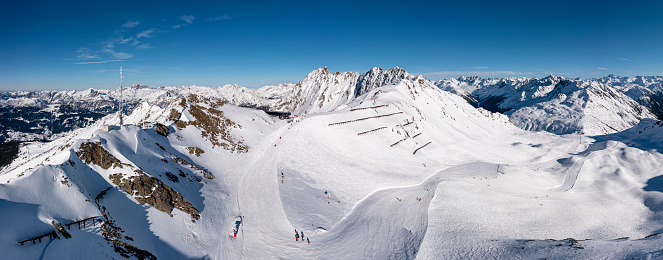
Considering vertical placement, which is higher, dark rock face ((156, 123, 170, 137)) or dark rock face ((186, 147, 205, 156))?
dark rock face ((156, 123, 170, 137))

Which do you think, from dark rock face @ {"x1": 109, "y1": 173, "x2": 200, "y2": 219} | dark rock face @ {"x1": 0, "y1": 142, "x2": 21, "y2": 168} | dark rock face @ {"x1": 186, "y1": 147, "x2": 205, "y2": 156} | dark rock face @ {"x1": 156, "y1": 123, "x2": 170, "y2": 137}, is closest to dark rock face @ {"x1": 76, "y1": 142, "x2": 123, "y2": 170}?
dark rock face @ {"x1": 109, "y1": 173, "x2": 200, "y2": 219}

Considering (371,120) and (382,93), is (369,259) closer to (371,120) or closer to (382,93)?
(371,120)

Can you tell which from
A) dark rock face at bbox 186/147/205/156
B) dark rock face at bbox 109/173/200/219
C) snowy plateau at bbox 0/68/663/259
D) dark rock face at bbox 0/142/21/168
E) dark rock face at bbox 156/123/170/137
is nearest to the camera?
snowy plateau at bbox 0/68/663/259

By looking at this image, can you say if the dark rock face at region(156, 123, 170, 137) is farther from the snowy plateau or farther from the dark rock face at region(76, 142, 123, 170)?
the dark rock face at region(76, 142, 123, 170)

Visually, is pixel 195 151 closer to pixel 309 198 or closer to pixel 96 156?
pixel 96 156

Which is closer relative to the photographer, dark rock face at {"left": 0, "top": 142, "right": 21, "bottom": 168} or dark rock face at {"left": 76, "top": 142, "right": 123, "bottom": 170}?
A: dark rock face at {"left": 76, "top": 142, "right": 123, "bottom": 170}

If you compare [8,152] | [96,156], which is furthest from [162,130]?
[8,152]

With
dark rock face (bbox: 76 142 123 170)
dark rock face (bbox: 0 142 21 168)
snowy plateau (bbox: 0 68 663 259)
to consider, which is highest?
dark rock face (bbox: 76 142 123 170)
